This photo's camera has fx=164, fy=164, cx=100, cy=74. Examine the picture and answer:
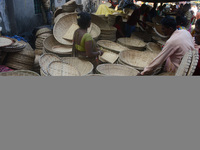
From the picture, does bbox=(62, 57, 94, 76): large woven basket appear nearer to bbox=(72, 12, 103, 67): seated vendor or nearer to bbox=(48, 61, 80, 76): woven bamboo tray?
bbox=(72, 12, 103, 67): seated vendor

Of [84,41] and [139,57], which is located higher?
[84,41]

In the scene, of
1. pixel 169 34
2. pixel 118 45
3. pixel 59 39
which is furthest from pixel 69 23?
pixel 169 34

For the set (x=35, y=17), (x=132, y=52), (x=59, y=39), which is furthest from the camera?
(x=35, y=17)

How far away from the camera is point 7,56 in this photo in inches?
112

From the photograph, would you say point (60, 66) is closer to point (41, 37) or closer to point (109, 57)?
point (109, 57)

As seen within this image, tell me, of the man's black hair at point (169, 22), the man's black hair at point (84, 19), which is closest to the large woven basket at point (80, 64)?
the man's black hair at point (84, 19)

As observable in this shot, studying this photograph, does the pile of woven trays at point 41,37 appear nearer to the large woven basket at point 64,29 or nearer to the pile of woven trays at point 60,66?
the large woven basket at point 64,29

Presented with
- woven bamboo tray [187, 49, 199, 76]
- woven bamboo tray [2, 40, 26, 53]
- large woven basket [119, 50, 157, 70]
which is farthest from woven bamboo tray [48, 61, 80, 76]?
woven bamboo tray [187, 49, 199, 76]

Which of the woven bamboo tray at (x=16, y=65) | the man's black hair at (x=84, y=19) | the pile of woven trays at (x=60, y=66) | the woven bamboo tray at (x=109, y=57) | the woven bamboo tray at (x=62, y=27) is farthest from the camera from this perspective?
the woven bamboo tray at (x=62, y=27)

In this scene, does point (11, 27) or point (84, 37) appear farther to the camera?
point (11, 27)

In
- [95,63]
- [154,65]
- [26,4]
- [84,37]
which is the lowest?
[95,63]

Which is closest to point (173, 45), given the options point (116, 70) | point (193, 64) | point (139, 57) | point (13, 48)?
point (193, 64)

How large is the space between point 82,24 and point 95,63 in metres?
0.65

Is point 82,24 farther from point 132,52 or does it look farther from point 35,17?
point 35,17
